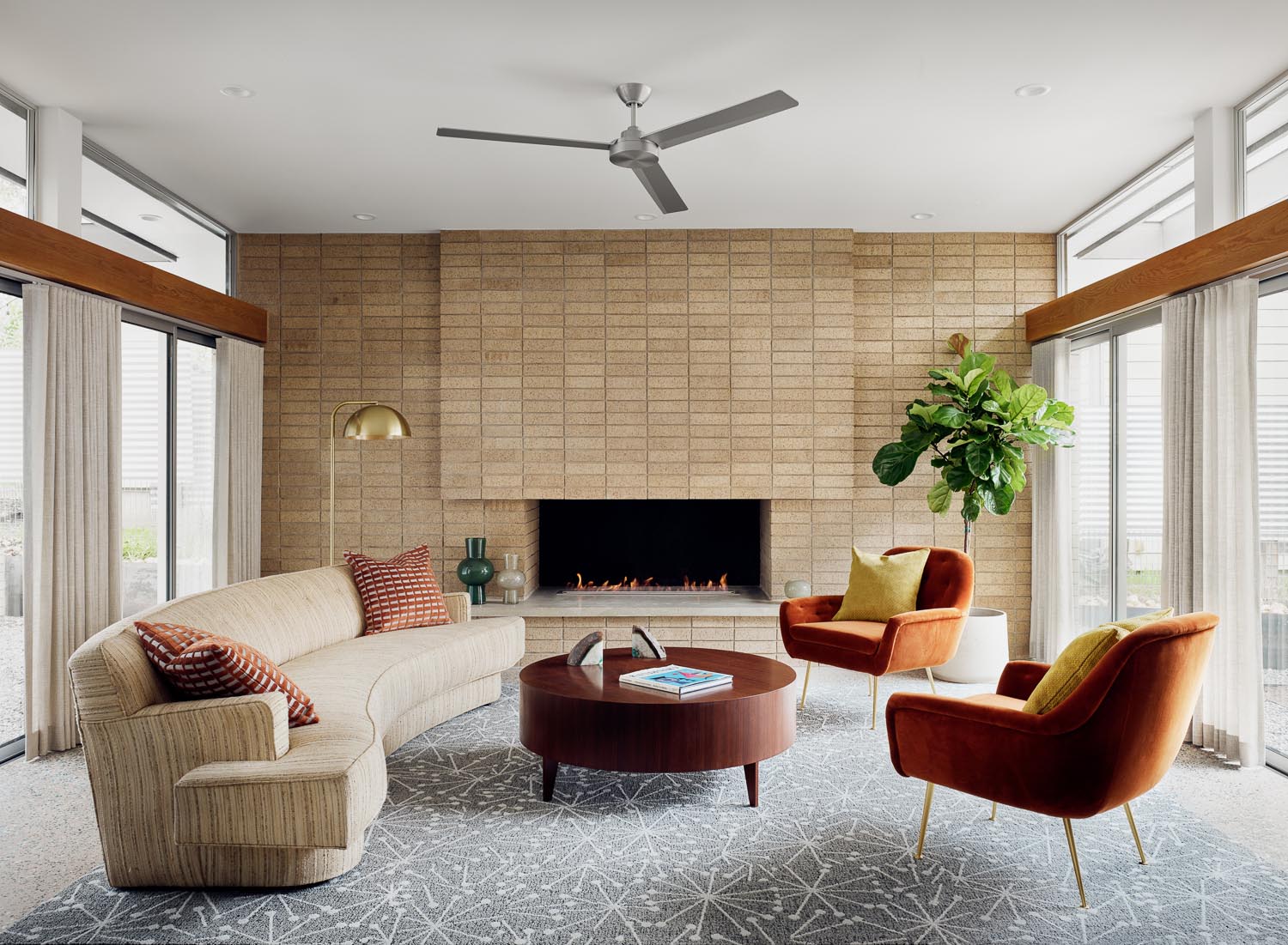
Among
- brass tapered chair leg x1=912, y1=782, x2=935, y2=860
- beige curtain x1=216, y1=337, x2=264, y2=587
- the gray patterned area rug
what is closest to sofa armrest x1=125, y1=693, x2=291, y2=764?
the gray patterned area rug

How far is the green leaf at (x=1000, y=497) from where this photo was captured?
517 centimetres

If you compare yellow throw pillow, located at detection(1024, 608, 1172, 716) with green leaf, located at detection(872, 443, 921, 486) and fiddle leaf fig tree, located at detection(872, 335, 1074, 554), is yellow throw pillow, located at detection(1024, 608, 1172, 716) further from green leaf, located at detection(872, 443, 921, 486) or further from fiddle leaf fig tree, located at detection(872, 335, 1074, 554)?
green leaf, located at detection(872, 443, 921, 486)

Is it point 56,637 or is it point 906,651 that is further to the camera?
point 906,651

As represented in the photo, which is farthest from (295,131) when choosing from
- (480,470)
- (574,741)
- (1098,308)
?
(1098,308)

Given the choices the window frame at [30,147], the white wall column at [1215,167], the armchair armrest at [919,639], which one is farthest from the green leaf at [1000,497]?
the window frame at [30,147]

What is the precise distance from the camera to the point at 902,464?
18.0 feet

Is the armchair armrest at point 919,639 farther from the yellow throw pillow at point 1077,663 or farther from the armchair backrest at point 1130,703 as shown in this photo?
the armchair backrest at point 1130,703

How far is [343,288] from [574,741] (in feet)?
13.6

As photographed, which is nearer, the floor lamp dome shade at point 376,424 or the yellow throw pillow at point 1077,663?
the yellow throw pillow at point 1077,663

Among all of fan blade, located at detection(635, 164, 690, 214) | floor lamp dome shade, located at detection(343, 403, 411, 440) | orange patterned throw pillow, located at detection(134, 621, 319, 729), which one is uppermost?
fan blade, located at detection(635, 164, 690, 214)

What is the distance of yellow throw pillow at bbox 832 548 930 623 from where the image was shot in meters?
4.85

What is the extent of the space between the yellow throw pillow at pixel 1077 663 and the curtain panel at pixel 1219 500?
1538 mm

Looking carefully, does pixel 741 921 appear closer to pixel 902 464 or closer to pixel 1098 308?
pixel 902 464

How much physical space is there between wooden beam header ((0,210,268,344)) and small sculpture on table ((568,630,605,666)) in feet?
9.43
